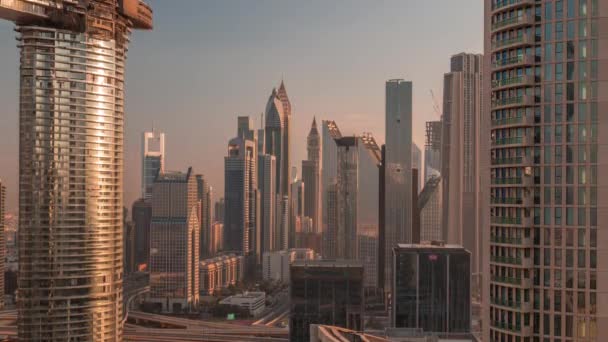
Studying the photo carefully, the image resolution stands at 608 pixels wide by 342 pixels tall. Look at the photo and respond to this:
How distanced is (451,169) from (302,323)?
75.5 metres

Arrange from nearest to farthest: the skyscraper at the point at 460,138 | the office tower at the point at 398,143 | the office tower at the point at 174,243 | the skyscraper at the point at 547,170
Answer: the skyscraper at the point at 547,170 < the office tower at the point at 174,243 < the skyscraper at the point at 460,138 < the office tower at the point at 398,143

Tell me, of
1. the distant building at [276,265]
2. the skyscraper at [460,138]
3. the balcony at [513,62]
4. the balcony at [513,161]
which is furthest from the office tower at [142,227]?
the balcony at [513,62]

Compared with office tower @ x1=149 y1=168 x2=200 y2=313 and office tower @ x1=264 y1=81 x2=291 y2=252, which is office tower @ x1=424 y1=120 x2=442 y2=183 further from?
office tower @ x1=149 y1=168 x2=200 y2=313

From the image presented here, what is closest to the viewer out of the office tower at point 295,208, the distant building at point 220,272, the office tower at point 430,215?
the distant building at point 220,272

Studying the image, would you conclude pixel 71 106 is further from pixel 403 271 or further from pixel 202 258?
pixel 202 258

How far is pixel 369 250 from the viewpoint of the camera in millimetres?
114938

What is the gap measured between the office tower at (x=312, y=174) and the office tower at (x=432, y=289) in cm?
7969

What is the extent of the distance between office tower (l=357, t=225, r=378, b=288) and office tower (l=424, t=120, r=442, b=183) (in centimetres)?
1847

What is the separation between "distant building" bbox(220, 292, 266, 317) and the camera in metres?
84.1

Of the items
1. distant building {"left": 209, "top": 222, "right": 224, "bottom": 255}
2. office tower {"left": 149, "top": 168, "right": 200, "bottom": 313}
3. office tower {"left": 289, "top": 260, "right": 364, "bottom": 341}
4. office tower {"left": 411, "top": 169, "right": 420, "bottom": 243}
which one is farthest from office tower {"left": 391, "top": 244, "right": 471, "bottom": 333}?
distant building {"left": 209, "top": 222, "right": 224, "bottom": 255}

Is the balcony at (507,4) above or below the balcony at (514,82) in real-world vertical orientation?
above

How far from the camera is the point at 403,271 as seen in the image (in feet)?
213

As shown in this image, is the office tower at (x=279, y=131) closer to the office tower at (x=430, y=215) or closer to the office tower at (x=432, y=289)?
the office tower at (x=430, y=215)

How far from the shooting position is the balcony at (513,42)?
2039cm
